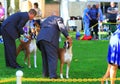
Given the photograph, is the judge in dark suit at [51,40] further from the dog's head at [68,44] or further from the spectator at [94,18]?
the spectator at [94,18]

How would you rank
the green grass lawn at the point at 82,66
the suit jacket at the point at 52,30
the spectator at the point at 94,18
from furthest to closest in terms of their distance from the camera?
the spectator at the point at 94,18 → the green grass lawn at the point at 82,66 → the suit jacket at the point at 52,30

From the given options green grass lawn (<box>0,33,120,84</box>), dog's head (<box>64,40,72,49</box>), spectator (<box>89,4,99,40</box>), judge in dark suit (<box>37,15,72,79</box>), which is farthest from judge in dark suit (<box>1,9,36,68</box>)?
spectator (<box>89,4,99,40</box>)

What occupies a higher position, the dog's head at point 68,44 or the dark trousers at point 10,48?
the dog's head at point 68,44

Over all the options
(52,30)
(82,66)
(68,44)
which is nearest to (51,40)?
(52,30)

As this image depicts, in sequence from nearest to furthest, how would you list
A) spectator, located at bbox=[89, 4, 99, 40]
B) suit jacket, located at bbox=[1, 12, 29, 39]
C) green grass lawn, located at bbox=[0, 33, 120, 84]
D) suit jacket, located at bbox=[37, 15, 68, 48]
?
suit jacket, located at bbox=[37, 15, 68, 48] → green grass lawn, located at bbox=[0, 33, 120, 84] → suit jacket, located at bbox=[1, 12, 29, 39] → spectator, located at bbox=[89, 4, 99, 40]

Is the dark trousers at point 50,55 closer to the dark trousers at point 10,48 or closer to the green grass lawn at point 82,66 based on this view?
the green grass lawn at point 82,66

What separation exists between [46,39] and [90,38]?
12.1m

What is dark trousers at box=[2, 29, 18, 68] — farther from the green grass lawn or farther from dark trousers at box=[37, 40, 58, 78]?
dark trousers at box=[37, 40, 58, 78]

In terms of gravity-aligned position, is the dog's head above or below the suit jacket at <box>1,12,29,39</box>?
below

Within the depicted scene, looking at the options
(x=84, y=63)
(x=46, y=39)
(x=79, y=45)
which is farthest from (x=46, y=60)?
(x=79, y=45)

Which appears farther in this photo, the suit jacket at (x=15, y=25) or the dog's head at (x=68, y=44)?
the suit jacket at (x=15, y=25)

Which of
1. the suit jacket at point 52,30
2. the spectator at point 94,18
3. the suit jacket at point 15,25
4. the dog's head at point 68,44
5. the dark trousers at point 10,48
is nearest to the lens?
the suit jacket at point 52,30

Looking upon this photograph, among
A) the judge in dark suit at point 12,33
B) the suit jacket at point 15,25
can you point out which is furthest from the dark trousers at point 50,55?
the judge in dark suit at point 12,33


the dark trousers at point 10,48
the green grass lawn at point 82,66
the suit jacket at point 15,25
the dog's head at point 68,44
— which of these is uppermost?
the suit jacket at point 15,25
